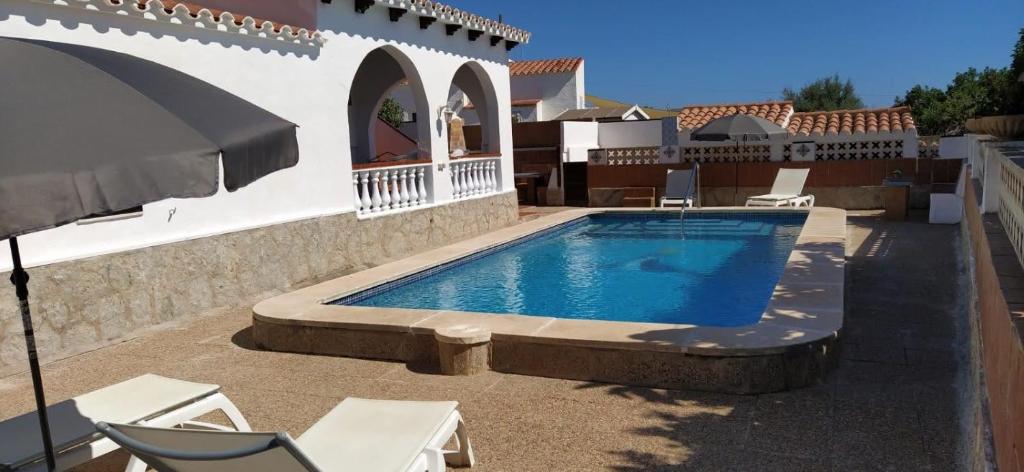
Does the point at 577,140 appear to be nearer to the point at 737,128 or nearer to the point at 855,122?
the point at 737,128

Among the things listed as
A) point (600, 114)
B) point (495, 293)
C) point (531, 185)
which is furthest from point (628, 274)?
point (600, 114)

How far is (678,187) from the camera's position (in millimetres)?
17375

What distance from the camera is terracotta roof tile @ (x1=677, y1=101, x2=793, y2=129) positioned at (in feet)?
76.6

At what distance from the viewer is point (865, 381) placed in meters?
5.49

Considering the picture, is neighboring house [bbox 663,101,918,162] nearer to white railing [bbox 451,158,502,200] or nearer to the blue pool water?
the blue pool water

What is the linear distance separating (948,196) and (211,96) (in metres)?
14.3

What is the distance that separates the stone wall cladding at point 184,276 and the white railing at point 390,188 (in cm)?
27

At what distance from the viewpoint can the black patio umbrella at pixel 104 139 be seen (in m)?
2.38

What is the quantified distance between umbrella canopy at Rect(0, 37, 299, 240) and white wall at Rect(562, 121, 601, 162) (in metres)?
18.3

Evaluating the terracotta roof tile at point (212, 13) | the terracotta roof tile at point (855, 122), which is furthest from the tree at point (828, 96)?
the terracotta roof tile at point (212, 13)

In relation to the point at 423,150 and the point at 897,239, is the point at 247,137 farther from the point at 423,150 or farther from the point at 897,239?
the point at 897,239

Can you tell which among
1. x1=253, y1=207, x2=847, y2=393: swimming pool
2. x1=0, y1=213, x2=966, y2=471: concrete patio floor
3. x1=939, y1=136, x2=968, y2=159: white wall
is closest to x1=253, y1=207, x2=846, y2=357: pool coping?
x1=253, y1=207, x2=847, y2=393: swimming pool

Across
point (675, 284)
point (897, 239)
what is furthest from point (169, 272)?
point (897, 239)

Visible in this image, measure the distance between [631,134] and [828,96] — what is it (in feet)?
166
